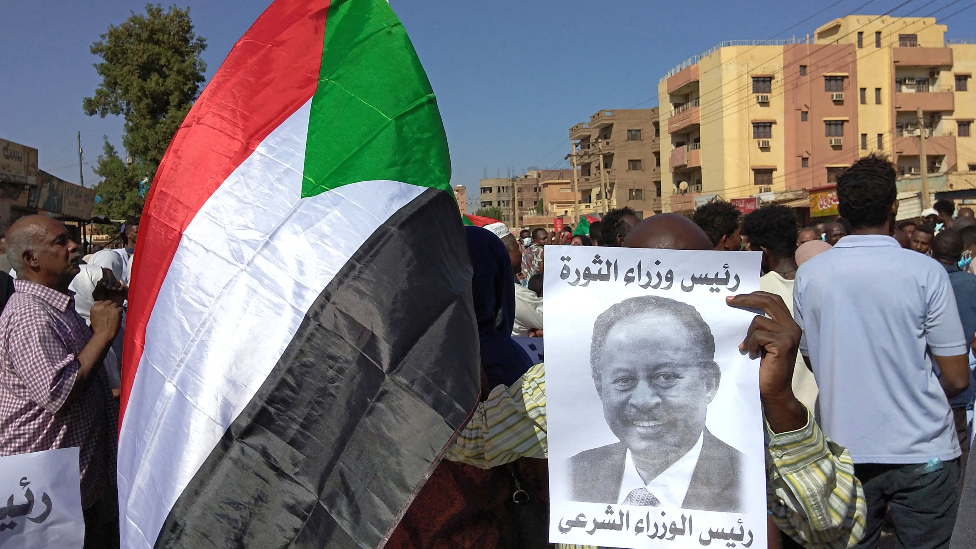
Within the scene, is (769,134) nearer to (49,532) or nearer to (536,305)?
(536,305)

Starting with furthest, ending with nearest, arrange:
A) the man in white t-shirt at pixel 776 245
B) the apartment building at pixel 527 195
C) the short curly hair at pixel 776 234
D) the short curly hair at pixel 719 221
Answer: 1. the apartment building at pixel 527 195
2. the short curly hair at pixel 719 221
3. the short curly hair at pixel 776 234
4. the man in white t-shirt at pixel 776 245

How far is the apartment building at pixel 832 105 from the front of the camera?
4344 centimetres

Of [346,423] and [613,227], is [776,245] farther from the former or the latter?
[346,423]

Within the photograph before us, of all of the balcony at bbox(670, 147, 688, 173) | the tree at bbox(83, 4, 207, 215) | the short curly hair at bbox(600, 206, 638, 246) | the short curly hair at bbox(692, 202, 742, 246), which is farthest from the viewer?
the balcony at bbox(670, 147, 688, 173)

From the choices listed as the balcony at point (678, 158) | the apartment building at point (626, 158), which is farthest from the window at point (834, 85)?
the apartment building at point (626, 158)

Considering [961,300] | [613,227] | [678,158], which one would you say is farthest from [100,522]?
[678,158]

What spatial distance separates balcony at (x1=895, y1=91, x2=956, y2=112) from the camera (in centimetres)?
4403

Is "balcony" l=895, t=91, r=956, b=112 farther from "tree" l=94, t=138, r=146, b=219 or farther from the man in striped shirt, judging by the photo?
the man in striped shirt

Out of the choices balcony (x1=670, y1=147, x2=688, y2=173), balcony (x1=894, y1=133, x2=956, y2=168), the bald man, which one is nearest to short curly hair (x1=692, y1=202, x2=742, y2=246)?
the bald man

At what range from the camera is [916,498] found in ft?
9.27

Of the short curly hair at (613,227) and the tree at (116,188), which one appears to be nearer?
the short curly hair at (613,227)

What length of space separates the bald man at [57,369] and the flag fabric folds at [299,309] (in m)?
1.44

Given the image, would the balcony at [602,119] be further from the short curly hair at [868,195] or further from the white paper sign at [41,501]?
the white paper sign at [41,501]

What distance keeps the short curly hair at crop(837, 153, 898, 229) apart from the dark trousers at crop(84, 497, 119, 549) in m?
3.34
